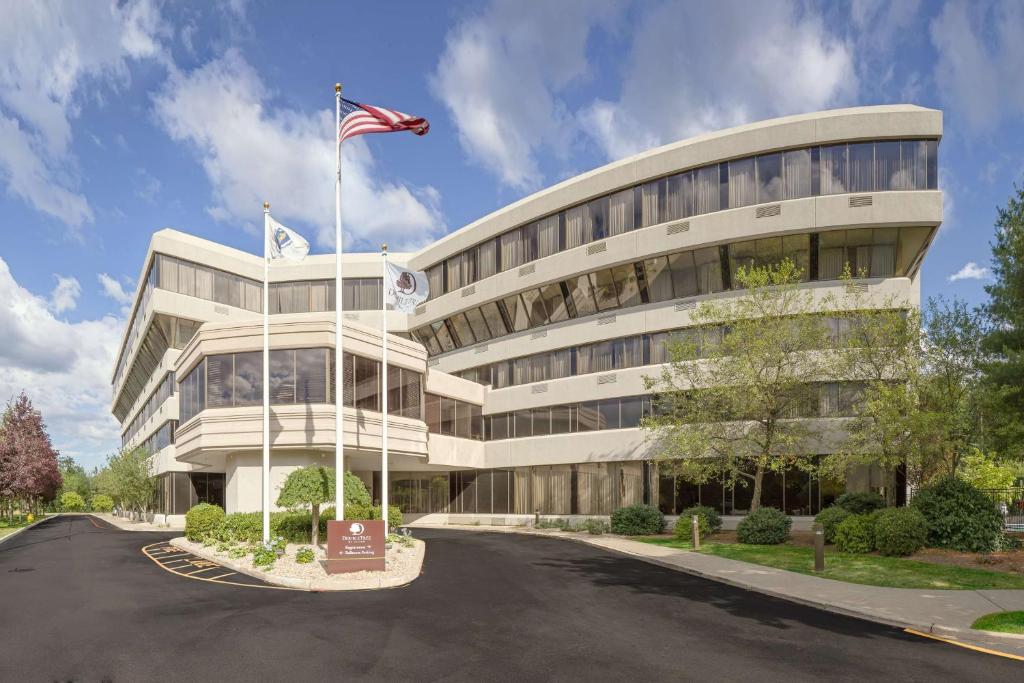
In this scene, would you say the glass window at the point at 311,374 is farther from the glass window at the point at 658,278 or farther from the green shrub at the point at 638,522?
the glass window at the point at 658,278

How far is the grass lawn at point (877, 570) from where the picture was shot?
16.7 meters

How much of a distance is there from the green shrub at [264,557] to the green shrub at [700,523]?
50.6 ft

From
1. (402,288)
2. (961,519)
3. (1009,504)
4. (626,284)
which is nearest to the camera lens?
(961,519)

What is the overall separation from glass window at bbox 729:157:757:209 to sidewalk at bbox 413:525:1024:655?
18173 mm

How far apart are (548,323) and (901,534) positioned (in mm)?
23763

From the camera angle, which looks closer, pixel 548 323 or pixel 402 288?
pixel 402 288

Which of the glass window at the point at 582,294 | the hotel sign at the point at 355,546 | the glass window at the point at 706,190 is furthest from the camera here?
the glass window at the point at 582,294

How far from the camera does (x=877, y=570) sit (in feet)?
61.7

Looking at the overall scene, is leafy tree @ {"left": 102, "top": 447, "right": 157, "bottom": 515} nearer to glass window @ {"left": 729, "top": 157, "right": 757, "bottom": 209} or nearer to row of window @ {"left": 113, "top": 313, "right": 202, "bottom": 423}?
row of window @ {"left": 113, "top": 313, "right": 202, "bottom": 423}

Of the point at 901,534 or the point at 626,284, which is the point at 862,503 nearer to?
the point at 901,534

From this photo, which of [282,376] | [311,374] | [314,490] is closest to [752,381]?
[314,490]

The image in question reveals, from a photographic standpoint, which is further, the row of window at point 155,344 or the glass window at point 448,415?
the row of window at point 155,344

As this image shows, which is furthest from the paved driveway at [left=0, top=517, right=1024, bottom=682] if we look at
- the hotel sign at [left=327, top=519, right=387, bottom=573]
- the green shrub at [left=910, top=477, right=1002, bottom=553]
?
the green shrub at [left=910, top=477, right=1002, bottom=553]

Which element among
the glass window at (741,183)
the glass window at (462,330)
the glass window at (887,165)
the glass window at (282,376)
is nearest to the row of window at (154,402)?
the glass window at (462,330)
